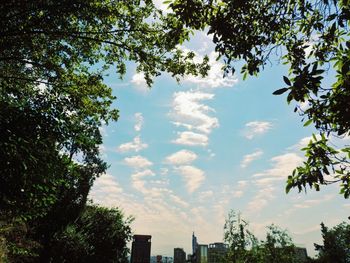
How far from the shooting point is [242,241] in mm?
35250

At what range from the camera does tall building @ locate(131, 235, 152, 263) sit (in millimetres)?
53750

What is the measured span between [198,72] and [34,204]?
10171 millimetres

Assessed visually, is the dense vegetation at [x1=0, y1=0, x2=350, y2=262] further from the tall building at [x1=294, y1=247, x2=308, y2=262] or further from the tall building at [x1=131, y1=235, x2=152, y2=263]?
the tall building at [x1=294, y1=247, x2=308, y2=262]

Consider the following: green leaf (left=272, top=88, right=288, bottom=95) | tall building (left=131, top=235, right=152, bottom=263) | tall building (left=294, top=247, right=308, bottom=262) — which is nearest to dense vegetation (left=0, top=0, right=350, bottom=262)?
green leaf (left=272, top=88, right=288, bottom=95)

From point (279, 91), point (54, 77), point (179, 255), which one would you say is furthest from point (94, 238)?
point (179, 255)

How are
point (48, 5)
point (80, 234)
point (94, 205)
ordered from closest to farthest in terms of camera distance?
point (48, 5), point (80, 234), point (94, 205)

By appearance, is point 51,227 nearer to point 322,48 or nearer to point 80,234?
point 80,234

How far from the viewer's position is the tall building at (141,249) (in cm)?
5375

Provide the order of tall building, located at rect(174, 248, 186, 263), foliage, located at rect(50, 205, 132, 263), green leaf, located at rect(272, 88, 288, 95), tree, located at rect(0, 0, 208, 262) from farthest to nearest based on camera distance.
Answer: tall building, located at rect(174, 248, 186, 263) < foliage, located at rect(50, 205, 132, 263) < tree, located at rect(0, 0, 208, 262) < green leaf, located at rect(272, 88, 288, 95)

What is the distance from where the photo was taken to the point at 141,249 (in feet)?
179

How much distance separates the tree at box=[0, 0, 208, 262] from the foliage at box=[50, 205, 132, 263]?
11444mm

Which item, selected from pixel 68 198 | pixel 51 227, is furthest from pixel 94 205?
pixel 51 227

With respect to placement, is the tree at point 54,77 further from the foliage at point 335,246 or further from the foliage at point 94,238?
the foliage at point 335,246

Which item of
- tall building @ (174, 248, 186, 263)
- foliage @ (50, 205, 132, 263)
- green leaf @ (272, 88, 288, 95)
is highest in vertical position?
tall building @ (174, 248, 186, 263)
